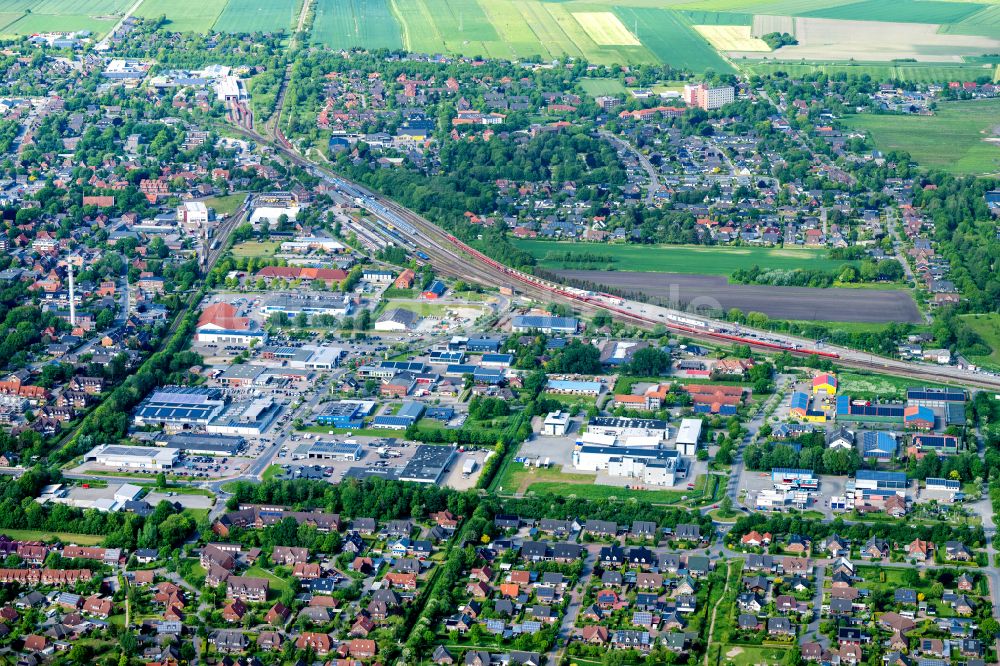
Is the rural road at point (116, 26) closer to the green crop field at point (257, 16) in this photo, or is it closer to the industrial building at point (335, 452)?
the green crop field at point (257, 16)

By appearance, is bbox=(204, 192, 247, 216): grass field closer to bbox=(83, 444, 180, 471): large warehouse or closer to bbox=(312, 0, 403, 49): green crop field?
bbox=(83, 444, 180, 471): large warehouse

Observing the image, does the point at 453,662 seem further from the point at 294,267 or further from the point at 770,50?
the point at 770,50

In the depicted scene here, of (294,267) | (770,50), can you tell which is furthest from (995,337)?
(770,50)

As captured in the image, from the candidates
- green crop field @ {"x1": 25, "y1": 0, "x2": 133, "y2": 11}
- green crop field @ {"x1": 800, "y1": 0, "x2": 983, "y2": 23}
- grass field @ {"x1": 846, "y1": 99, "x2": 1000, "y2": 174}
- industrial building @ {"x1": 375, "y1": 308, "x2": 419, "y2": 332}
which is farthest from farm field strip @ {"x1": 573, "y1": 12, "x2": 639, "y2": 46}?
industrial building @ {"x1": 375, "y1": 308, "x2": 419, "y2": 332}

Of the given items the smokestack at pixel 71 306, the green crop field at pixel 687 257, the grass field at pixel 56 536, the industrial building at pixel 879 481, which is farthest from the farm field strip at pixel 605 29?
the grass field at pixel 56 536

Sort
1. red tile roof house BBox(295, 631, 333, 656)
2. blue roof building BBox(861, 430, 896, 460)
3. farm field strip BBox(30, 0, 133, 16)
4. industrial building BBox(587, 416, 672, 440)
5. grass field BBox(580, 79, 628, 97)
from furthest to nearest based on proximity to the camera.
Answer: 1. farm field strip BBox(30, 0, 133, 16)
2. grass field BBox(580, 79, 628, 97)
3. industrial building BBox(587, 416, 672, 440)
4. blue roof building BBox(861, 430, 896, 460)
5. red tile roof house BBox(295, 631, 333, 656)

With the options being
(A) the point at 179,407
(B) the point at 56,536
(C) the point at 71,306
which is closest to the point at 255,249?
(C) the point at 71,306
